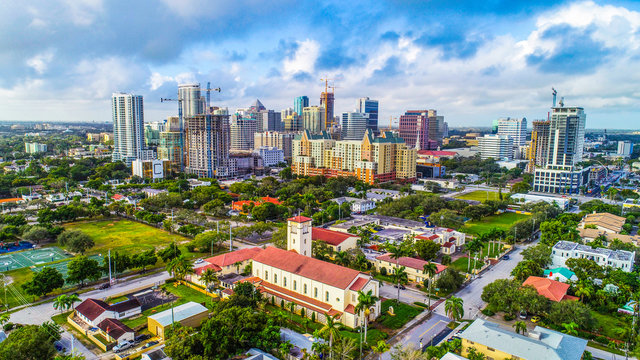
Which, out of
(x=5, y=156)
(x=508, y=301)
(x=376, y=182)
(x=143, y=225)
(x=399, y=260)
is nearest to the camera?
(x=508, y=301)

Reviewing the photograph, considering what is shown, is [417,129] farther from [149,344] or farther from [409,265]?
[149,344]

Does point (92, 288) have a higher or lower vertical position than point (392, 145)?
lower

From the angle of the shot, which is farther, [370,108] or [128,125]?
[370,108]

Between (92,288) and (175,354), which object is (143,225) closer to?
(92,288)

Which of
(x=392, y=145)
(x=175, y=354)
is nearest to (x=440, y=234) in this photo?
(x=175, y=354)

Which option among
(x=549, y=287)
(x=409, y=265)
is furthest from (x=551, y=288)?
(x=409, y=265)

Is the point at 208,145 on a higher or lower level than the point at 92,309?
higher

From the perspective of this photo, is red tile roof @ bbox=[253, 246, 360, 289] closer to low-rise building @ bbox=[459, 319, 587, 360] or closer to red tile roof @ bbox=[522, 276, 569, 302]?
low-rise building @ bbox=[459, 319, 587, 360]

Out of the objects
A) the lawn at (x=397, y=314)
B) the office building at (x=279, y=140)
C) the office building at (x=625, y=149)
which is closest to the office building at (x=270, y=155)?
the office building at (x=279, y=140)
